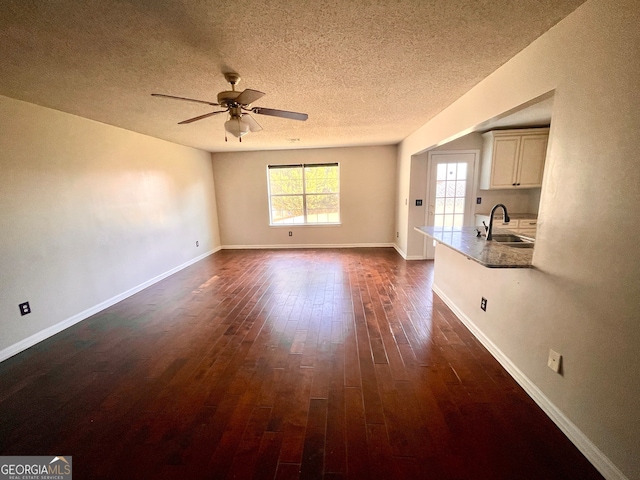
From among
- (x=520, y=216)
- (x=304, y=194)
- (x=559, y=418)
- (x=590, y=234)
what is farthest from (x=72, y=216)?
(x=520, y=216)

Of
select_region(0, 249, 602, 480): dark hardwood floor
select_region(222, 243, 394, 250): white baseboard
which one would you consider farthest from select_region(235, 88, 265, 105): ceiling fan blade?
select_region(222, 243, 394, 250): white baseboard

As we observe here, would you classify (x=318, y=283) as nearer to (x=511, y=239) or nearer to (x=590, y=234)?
(x=511, y=239)

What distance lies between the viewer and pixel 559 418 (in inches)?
58.4

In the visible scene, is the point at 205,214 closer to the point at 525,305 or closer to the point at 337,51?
the point at 337,51

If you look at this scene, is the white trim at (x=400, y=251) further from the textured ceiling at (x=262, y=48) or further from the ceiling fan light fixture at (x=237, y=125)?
the ceiling fan light fixture at (x=237, y=125)

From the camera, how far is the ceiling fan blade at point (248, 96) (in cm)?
172

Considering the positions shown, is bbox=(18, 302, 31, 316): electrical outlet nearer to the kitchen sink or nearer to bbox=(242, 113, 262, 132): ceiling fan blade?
bbox=(242, 113, 262, 132): ceiling fan blade

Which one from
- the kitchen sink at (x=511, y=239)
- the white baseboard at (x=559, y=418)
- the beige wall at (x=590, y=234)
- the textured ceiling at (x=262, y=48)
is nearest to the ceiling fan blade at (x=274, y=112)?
the textured ceiling at (x=262, y=48)

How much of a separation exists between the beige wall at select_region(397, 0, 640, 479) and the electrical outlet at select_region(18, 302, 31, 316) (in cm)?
432

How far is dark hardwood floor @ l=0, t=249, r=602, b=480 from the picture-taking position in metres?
1.32

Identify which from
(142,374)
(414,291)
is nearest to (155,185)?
Result: (142,374)

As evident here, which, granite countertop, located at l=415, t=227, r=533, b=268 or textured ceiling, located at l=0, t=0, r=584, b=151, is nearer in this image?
textured ceiling, located at l=0, t=0, r=584, b=151

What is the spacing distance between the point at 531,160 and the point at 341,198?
11.3 feet

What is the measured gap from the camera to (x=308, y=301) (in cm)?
322
